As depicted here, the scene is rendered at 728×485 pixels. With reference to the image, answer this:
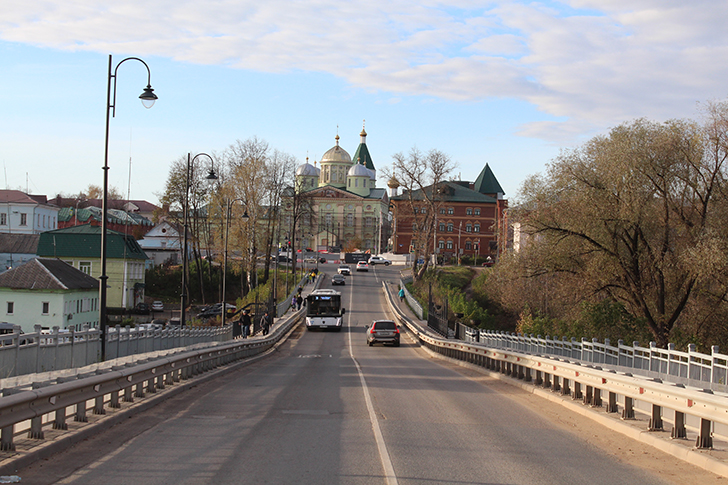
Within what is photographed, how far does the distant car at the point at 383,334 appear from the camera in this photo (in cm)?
4269

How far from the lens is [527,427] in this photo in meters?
11.4

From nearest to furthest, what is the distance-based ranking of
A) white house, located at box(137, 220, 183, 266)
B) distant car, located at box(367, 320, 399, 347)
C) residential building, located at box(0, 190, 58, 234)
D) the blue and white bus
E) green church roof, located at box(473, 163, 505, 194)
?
1. distant car, located at box(367, 320, 399, 347)
2. the blue and white bus
3. residential building, located at box(0, 190, 58, 234)
4. white house, located at box(137, 220, 183, 266)
5. green church roof, located at box(473, 163, 505, 194)

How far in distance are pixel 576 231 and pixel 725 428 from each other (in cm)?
2412

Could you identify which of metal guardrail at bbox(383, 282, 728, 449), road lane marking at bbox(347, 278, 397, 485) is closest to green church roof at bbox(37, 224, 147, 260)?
metal guardrail at bbox(383, 282, 728, 449)

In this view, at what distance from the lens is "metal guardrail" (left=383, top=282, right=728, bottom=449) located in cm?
862

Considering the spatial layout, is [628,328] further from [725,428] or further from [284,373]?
[725,428]

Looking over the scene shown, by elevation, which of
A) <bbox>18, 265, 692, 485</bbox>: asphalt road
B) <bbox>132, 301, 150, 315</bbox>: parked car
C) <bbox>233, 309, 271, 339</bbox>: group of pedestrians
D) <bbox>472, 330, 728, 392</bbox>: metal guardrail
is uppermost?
<bbox>472, 330, 728, 392</bbox>: metal guardrail

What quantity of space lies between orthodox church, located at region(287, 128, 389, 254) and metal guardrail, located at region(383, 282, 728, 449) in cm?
12982

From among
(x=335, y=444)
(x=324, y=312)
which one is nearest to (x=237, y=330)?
(x=324, y=312)

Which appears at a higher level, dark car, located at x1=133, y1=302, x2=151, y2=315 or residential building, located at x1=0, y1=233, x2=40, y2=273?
residential building, located at x1=0, y1=233, x2=40, y2=273

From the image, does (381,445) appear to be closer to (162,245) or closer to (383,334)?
(383,334)

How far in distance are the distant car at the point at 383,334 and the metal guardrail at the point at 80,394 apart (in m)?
25.0

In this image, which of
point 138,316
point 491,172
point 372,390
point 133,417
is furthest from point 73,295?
point 491,172

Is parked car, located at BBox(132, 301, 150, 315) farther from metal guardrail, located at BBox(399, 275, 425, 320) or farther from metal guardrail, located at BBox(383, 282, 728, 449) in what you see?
metal guardrail, located at BBox(383, 282, 728, 449)
